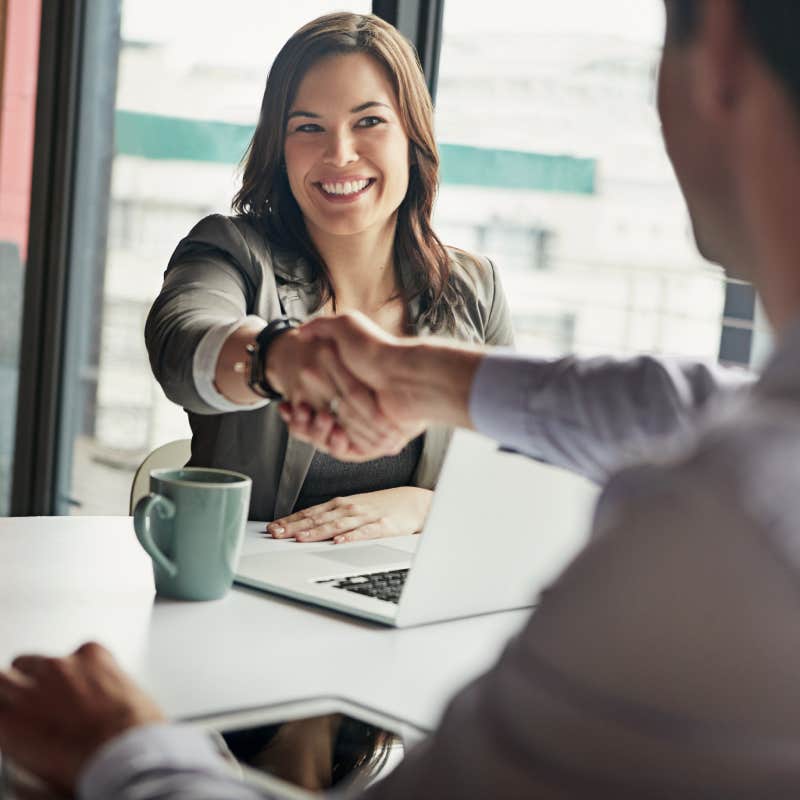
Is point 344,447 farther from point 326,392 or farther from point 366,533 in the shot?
point 366,533

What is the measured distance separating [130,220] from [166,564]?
2328 mm

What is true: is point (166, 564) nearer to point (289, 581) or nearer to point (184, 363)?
point (289, 581)

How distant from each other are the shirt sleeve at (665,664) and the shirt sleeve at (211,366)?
102 centimetres

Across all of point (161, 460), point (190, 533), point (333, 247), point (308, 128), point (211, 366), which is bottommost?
point (161, 460)

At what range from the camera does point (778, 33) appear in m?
0.52

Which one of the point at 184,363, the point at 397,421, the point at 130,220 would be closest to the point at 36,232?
the point at 130,220

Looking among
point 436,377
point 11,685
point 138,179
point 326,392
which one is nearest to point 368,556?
point 326,392

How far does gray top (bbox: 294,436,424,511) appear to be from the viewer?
189cm

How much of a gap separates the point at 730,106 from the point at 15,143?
3212 mm

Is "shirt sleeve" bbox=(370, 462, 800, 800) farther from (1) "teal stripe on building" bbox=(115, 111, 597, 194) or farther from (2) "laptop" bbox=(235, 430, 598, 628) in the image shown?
(1) "teal stripe on building" bbox=(115, 111, 597, 194)

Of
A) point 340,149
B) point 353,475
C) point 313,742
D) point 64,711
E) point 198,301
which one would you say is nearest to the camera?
point 64,711

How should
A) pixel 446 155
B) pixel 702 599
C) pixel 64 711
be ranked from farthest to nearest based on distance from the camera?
1. pixel 446 155
2. pixel 64 711
3. pixel 702 599

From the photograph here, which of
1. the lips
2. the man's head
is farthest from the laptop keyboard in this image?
the lips

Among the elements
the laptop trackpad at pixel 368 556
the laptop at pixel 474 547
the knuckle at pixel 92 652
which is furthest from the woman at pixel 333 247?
the knuckle at pixel 92 652
